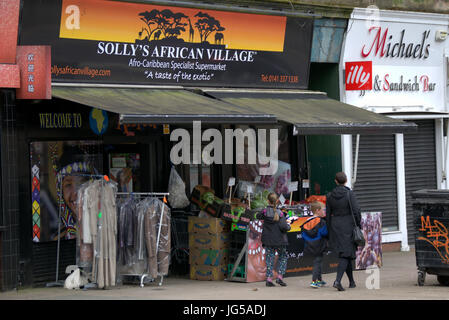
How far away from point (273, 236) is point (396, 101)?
23.1 ft

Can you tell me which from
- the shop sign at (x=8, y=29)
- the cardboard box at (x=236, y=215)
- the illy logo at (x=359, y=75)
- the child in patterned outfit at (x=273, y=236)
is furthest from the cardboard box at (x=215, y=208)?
the illy logo at (x=359, y=75)

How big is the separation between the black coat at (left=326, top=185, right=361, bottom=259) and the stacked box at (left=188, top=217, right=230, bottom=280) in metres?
2.45

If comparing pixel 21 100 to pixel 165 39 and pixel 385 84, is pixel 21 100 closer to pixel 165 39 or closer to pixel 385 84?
pixel 165 39

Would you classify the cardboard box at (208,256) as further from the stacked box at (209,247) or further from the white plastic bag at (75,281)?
the white plastic bag at (75,281)

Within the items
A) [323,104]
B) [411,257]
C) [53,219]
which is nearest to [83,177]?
[53,219]

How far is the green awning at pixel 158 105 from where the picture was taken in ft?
40.1

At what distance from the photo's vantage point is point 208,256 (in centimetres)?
1436

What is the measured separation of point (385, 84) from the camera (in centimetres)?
1862

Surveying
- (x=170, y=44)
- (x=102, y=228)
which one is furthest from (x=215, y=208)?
(x=170, y=44)

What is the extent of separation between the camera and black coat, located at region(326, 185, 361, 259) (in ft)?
39.9

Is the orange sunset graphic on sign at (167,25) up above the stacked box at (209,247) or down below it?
above

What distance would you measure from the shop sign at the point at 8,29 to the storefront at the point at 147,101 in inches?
7.7

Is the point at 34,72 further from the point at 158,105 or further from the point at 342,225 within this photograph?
the point at 342,225

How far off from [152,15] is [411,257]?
24.1 feet
